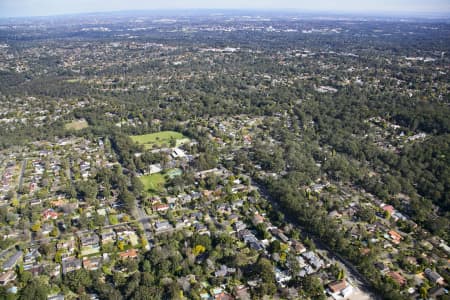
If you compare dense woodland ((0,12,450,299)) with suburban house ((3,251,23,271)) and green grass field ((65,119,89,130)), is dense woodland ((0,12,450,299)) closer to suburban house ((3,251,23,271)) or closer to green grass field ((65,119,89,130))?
green grass field ((65,119,89,130))

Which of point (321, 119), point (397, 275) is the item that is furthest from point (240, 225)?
point (321, 119)

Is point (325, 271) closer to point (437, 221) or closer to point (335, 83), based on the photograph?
point (437, 221)

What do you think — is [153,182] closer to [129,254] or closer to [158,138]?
[129,254]

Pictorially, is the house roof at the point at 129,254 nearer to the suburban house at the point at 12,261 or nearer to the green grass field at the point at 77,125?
the suburban house at the point at 12,261

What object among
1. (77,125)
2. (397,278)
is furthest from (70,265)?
(77,125)

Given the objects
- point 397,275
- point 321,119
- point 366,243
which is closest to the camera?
point 397,275

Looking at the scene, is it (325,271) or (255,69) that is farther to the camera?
(255,69)

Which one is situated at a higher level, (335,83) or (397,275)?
(335,83)
